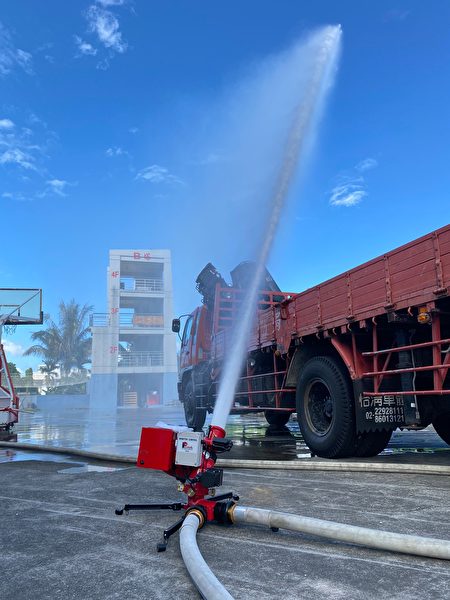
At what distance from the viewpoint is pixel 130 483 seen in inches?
220

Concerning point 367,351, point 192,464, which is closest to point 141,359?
point 367,351

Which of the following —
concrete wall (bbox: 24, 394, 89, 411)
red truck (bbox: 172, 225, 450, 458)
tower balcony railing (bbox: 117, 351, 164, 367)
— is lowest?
concrete wall (bbox: 24, 394, 89, 411)

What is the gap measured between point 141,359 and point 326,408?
33.0 m

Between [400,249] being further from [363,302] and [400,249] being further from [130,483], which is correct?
[130,483]

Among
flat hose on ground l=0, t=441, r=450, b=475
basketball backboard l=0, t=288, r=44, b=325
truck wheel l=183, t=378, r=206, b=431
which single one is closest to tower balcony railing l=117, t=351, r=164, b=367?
basketball backboard l=0, t=288, r=44, b=325

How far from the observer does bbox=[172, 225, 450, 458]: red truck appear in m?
5.39

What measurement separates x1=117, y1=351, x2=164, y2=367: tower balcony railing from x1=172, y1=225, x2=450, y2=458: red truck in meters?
30.2

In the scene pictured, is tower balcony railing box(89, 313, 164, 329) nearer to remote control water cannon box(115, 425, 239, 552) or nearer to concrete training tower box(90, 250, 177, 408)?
concrete training tower box(90, 250, 177, 408)

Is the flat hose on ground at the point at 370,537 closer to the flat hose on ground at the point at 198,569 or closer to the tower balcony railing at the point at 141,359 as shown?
the flat hose on ground at the point at 198,569

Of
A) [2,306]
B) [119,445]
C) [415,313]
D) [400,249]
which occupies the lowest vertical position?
[119,445]

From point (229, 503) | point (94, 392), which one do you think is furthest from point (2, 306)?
point (94, 392)

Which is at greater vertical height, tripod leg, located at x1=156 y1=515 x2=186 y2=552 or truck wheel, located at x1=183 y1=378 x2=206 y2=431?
truck wheel, located at x1=183 y1=378 x2=206 y2=431

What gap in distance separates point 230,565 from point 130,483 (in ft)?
9.58

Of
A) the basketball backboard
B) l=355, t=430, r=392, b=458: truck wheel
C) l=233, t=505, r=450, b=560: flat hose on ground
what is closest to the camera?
l=233, t=505, r=450, b=560: flat hose on ground
